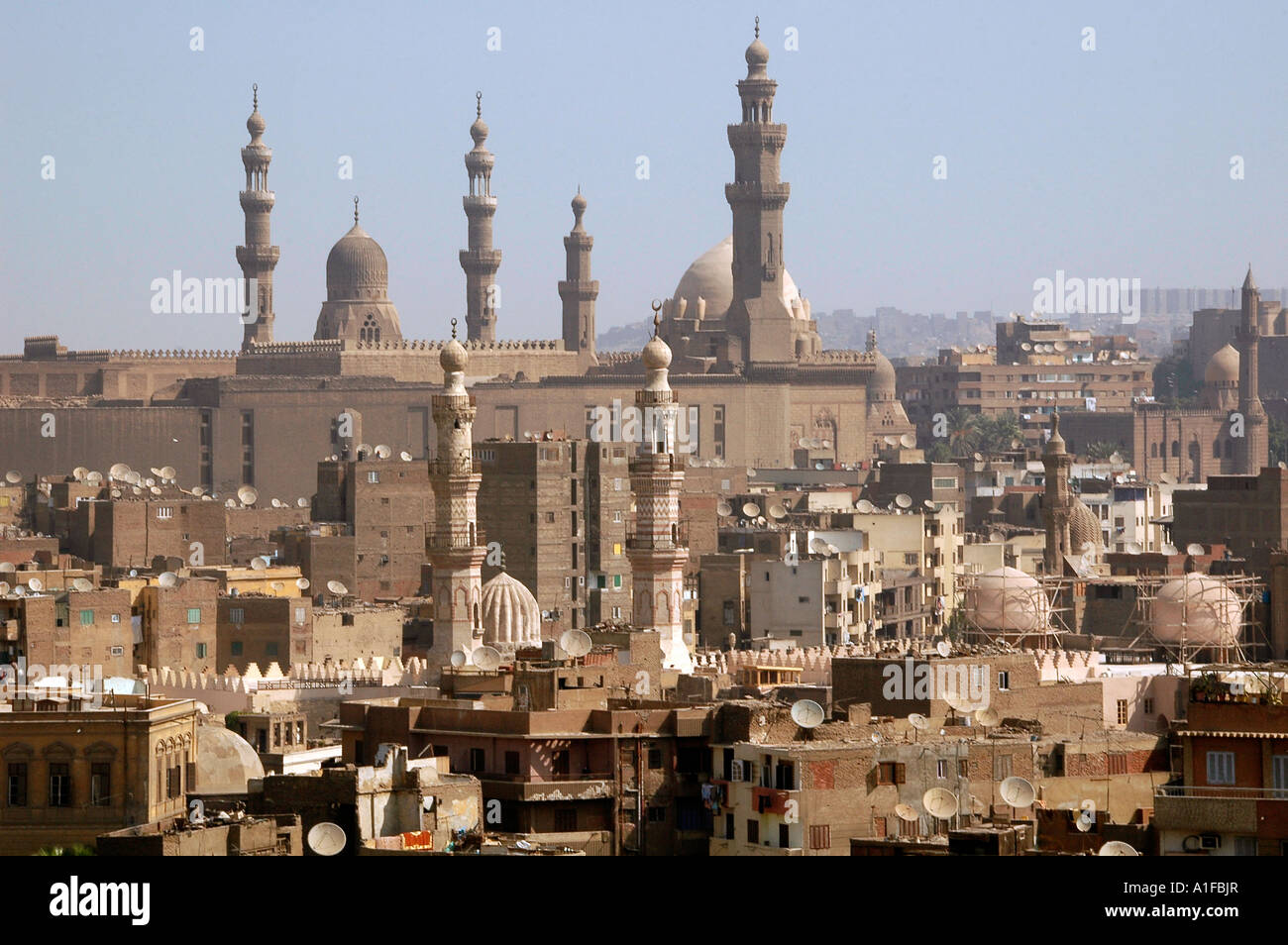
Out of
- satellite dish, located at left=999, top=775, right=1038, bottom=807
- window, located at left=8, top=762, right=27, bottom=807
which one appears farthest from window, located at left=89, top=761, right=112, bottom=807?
satellite dish, located at left=999, top=775, right=1038, bottom=807

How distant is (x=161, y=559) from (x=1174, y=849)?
39.7 meters

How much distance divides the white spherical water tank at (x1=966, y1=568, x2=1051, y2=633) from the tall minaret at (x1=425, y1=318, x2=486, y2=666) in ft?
23.1

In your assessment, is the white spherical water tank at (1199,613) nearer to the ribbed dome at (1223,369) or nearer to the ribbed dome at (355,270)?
the ribbed dome at (355,270)

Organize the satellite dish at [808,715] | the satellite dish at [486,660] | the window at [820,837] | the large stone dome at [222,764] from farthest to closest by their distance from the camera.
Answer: the satellite dish at [486,660], the large stone dome at [222,764], the satellite dish at [808,715], the window at [820,837]

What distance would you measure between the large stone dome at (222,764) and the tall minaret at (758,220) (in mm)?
76564

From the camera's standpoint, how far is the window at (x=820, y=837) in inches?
1141

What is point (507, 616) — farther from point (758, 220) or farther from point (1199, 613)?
point (758, 220)

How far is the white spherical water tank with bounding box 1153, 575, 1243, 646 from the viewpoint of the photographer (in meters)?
43.1

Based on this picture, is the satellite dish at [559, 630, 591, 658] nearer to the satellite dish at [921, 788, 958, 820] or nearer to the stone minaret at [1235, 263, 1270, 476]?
the satellite dish at [921, 788, 958, 820]

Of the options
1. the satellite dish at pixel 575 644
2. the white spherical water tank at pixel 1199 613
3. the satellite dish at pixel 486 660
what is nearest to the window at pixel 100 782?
the satellite dish at pixel 486 660

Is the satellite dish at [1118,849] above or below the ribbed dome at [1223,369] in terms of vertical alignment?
below
